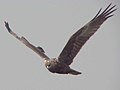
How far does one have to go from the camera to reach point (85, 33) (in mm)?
12758

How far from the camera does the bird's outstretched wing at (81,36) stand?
1257 centimetres

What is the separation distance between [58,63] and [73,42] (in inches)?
27.0

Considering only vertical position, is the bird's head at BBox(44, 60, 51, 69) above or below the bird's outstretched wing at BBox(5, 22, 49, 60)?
below

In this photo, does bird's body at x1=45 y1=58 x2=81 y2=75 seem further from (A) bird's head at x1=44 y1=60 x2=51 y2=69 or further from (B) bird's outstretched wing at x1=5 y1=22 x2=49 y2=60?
(B) bird's outstretched wing at x1=5 y1=22 x2=49 y2=60

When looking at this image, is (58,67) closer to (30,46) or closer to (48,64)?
(48,64)

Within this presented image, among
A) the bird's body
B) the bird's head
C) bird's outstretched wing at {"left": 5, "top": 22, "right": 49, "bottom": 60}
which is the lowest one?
the bird's body

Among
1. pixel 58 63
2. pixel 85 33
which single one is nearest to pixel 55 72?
pixel 58 63

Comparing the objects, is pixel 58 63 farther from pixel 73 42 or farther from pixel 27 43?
pixel 27 43

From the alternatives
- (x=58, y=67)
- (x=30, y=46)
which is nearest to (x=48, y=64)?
(x=58, y=67)

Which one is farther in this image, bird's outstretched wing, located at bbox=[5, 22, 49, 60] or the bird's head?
A: bird's outstretched wing, located at bbox=[5, 22, 49, 60]

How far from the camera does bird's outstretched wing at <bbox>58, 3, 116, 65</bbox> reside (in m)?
12.6

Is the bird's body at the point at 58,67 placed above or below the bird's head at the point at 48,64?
below

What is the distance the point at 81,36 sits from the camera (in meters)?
12.8

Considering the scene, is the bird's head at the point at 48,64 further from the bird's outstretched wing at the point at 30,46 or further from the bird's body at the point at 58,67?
the bird's outstretched wing at the point at 30,46
